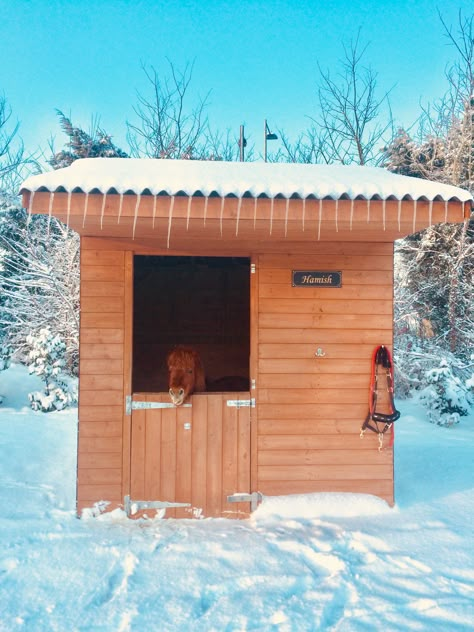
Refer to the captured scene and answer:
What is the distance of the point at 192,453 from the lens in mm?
4062

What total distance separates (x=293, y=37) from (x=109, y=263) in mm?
18243

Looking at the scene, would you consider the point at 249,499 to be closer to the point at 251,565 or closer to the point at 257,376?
the point at 251,565

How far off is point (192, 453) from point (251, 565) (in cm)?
112

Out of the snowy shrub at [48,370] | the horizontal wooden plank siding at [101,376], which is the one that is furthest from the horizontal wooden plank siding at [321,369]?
the snowy shrub at [48,370]

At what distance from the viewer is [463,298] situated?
392 inches

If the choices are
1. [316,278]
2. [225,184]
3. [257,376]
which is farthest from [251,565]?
[225,184]

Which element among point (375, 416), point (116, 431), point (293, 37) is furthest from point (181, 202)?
Result: point (293, 37)

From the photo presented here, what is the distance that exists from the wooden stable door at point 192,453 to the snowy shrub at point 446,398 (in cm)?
597

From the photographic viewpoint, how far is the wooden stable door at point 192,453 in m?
4.03

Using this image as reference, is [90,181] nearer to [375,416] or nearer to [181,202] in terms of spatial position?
[181,202]

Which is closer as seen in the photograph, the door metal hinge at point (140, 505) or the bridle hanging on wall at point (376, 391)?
the door metal hinge at point (140, 505)

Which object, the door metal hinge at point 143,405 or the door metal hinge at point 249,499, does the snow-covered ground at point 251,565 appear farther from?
the door metal hinge at point 143,405

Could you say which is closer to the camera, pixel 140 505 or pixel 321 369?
pixel 140 505

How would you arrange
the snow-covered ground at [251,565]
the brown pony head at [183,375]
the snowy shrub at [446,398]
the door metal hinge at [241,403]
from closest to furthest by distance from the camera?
the snow-covered ground at [251,565] → the brown pony head at [183,375] → the door metal hinge at [241,403] → the snowy shrub at [446,398]
